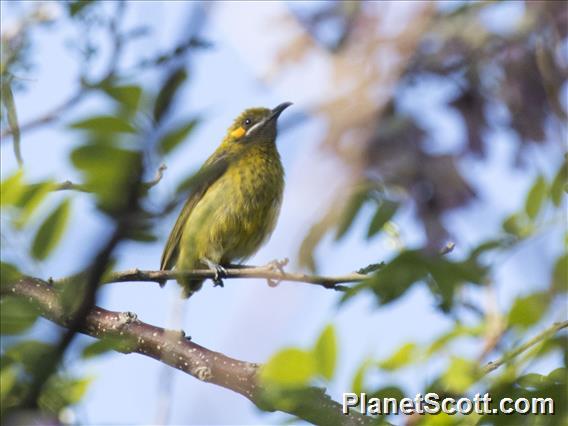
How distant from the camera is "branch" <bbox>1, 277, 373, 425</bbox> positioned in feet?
6.81

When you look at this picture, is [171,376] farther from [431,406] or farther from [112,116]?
[431,406]

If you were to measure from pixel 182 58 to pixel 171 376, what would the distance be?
498mm

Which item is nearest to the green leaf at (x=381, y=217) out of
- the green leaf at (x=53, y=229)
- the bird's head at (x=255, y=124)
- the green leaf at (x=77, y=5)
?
the green leaf at (x=53, y=229)

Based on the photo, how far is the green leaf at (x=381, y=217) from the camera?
7.84 ft

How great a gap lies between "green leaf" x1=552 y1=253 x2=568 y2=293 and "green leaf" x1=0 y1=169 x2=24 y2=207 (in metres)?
1.19

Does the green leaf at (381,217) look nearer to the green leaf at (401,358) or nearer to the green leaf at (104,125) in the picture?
the green leaf at (401,358)

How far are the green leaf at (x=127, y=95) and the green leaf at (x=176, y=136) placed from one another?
7 centimetres

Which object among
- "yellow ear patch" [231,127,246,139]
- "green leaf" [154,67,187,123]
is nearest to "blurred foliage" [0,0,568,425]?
"green leaf" [154,67,187,123]

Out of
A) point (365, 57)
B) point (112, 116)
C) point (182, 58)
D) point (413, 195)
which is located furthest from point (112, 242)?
point (413, 195)

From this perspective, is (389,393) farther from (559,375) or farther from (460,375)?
(559,375)

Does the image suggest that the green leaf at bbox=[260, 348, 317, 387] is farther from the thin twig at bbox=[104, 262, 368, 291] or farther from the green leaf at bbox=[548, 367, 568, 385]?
the thin twig at bbox=[104, 262, 368, 291]

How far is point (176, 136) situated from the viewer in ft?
4.37

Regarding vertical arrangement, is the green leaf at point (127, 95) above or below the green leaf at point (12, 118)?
below

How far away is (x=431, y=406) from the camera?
1.98m
